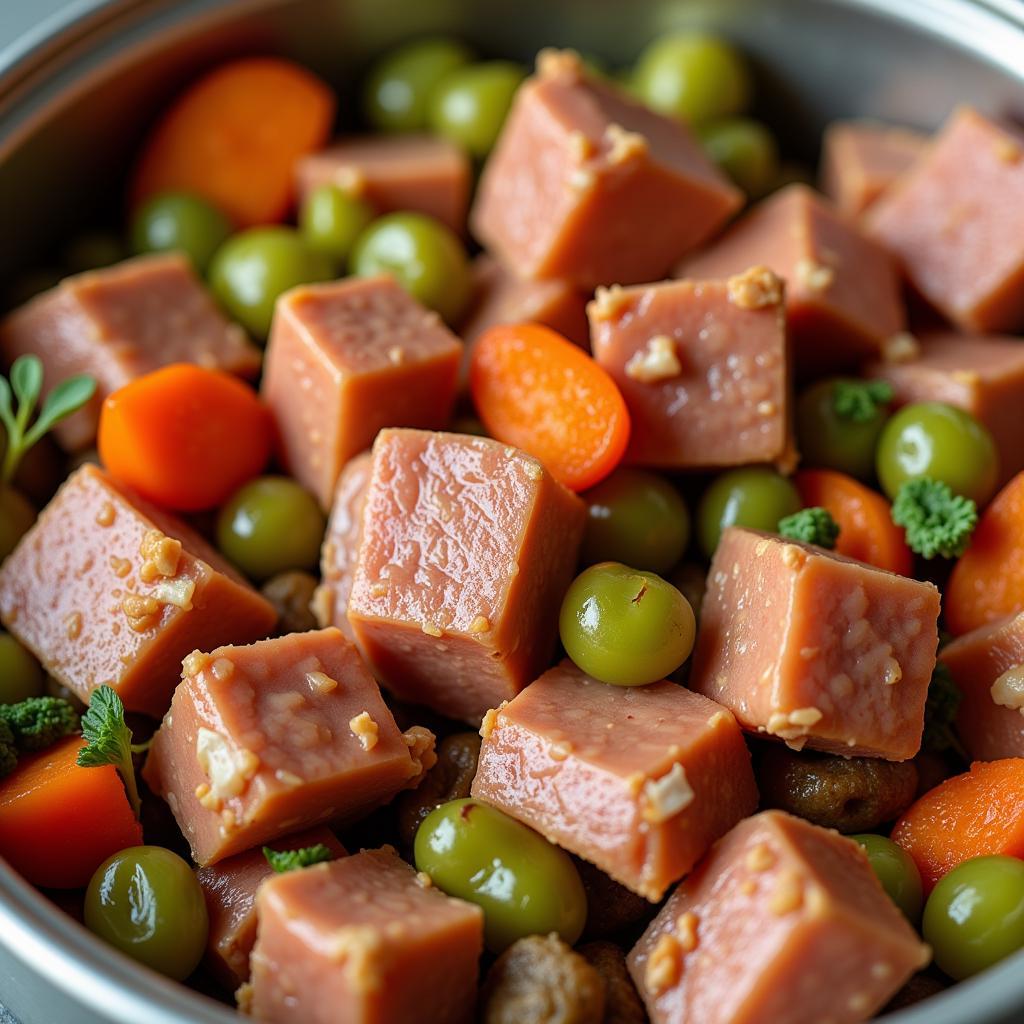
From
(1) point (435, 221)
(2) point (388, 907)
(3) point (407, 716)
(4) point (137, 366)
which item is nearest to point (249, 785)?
(2) point (388, 907)

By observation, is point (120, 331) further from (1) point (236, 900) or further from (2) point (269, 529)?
(1) point (236, 900)

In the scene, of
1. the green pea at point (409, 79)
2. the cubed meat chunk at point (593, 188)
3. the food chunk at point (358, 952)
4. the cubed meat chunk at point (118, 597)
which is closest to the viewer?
the food chunk at point (358, 952)

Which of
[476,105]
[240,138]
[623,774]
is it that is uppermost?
[240,138]

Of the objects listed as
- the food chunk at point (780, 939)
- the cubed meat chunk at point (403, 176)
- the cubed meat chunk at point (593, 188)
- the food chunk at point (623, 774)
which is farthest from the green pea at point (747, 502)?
the cubed meat chunk at point (403, 176)

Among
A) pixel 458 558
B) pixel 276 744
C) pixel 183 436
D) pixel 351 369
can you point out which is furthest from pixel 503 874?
pixel 183 436

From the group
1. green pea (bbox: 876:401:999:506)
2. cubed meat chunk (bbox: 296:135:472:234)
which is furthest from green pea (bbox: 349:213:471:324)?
green pea (bbox: 876:401:999:506)

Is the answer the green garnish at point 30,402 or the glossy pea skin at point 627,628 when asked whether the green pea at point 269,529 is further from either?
the glossy pea skin at point 627,628
